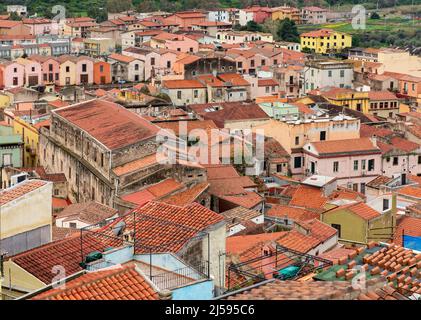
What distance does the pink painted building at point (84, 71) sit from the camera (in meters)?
40.4

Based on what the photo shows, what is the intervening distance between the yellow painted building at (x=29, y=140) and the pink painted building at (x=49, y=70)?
1208cm

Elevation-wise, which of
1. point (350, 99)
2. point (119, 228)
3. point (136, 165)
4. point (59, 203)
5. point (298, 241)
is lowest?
point (59, 203)

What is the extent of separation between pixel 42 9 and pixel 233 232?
177ft

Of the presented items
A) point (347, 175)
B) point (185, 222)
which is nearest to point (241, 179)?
point (347, 175)

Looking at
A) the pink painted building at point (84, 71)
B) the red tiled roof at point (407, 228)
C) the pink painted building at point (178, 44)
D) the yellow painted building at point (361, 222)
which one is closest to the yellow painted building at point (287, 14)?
the pink painted building at point (178, 44)

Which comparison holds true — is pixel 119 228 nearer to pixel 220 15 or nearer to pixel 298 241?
pixel 298 241

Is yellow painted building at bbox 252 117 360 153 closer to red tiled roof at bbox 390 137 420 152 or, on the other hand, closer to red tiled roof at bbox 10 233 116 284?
red tiled roof at bbox 390 137 420 152

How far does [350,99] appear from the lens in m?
33.2

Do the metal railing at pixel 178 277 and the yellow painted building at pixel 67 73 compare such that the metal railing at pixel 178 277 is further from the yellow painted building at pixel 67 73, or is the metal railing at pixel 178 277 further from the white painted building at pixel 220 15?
the white painted building at pixel 220 15

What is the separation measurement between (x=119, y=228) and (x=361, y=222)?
5688mm

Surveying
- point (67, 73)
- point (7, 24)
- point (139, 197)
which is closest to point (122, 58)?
point (67, 73)

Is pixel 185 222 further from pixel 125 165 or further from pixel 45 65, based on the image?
pixel 45 65

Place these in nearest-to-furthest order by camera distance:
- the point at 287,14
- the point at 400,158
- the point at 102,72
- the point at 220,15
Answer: the point at 400,158 < the point at 102,72 < the point at 220,15 < the point at 287,14

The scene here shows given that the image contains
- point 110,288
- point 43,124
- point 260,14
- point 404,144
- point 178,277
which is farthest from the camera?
point 260,14
